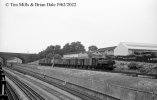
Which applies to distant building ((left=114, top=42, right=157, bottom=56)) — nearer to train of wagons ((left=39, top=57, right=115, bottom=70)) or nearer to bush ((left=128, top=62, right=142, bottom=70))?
train of wagons ((left=39, top=57, right=115, bottom=70))

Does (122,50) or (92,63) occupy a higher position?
(122,50)

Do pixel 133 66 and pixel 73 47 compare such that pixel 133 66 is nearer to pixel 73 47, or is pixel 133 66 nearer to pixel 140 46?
pixel 140 46

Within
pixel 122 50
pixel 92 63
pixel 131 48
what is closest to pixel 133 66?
pixel 92 63

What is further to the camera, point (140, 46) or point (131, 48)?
point (140, 46)

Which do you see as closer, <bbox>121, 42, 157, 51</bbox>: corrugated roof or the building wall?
the building wall

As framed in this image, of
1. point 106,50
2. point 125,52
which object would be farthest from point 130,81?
point 106,50

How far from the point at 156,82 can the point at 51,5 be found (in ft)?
39.1

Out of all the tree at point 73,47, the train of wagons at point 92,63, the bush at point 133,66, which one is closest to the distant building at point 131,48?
the train of wagons at point 92,63

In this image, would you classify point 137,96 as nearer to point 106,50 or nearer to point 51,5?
point 51,5

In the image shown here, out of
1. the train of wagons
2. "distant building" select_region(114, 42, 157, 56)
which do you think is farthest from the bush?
"distant building" select_region(114, 42, 157, 56)

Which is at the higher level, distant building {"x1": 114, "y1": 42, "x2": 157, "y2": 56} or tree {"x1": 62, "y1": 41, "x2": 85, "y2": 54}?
tree {"x1": 62, "y1": 41, "x2": 85, "y2": 54}

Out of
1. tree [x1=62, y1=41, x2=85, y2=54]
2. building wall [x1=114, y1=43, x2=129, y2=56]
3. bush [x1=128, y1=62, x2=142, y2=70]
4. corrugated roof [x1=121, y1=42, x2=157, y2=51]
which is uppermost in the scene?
tree [x1=62, y1=41, x2=85, y2=54]

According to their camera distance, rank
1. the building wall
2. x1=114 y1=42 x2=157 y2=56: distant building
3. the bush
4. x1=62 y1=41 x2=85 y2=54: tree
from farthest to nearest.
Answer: x1=62 y1=41 x2=85 y2=54: tree
the building wall
x1=114 y1=42 x2=157 y2=56: distant building
the bush

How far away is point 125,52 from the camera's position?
3147 inches
